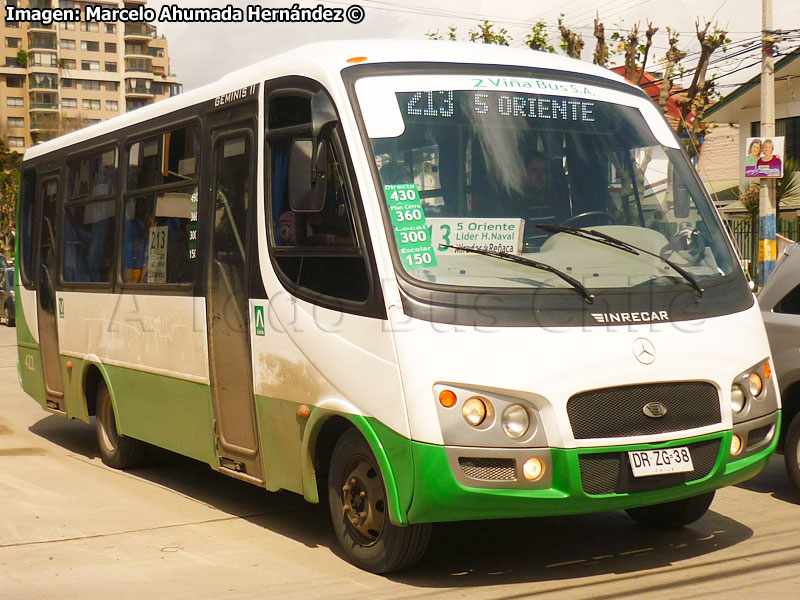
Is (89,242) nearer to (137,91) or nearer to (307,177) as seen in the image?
(307,177)

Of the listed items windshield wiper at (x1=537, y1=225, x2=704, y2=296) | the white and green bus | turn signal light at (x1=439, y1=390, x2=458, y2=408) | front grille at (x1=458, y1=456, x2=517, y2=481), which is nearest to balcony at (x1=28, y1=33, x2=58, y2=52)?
the white and green bus

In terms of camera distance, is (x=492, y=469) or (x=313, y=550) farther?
(x=313, y=550)

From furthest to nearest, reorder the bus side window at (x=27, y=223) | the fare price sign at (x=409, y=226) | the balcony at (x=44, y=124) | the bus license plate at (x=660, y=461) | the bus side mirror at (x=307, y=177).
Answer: the balcony at (x=44, y=124) < the bus side window at (x=27, y=223) < the bus side mirror at (x=307, y=177) < the fare price sign at (x=409, y=226) < the bus license plate at (x=660, y=461)

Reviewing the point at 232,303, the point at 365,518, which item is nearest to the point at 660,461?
the point at 365,518

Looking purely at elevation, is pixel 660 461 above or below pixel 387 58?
below

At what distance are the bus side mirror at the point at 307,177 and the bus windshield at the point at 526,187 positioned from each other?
299 millimetres

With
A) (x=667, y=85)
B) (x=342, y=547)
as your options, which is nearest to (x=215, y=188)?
(x=342, y=547)

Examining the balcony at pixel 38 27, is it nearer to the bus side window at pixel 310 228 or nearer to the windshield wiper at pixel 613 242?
the bus side window at pixel 310 228

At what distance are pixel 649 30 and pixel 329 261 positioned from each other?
23.4 metres

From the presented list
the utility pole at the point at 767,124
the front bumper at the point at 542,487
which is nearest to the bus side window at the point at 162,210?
the front bumper at the point at 542,487

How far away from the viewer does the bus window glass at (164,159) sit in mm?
7918

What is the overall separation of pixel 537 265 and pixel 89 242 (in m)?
5.25

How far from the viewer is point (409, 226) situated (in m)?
5.83

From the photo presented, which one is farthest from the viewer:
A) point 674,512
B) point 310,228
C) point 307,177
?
point 674,512
